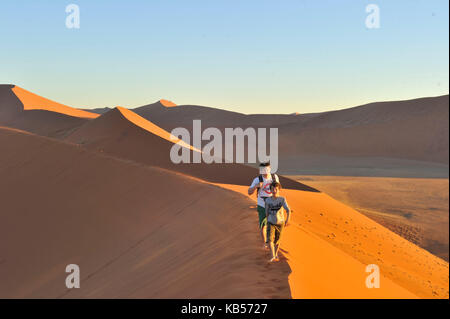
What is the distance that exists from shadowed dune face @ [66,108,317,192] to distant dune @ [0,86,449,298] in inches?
20.1

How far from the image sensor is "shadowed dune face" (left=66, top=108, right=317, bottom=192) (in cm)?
1789

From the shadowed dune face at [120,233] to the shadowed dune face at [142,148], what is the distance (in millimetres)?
4857

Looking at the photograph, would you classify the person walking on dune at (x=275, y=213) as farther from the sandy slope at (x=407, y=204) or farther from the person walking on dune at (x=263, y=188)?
the sandy slope at (x=407, y=204)

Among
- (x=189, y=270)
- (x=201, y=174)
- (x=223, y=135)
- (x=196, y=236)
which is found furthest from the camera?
(x=223, y=135)

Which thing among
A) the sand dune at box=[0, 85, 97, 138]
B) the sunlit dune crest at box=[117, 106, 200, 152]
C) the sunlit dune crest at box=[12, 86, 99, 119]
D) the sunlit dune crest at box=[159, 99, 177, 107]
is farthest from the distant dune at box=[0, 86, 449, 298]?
the sunlit dune crest at box=[159, 99, 177, 107]

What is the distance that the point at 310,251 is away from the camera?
6.21m

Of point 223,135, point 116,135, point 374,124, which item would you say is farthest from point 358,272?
point 223,135

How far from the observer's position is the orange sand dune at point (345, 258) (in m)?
4.96

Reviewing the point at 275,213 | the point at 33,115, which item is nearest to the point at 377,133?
the point at 33,115

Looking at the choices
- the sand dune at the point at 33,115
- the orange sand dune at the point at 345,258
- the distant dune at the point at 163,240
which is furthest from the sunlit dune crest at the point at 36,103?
the orange sand dune at the point at 345,258

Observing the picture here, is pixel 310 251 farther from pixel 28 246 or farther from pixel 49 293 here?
pixel 28 246

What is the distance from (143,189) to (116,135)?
12.7m

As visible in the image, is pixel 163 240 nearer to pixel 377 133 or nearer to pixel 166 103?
pixel 377 133

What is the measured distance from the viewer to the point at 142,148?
20.8m
